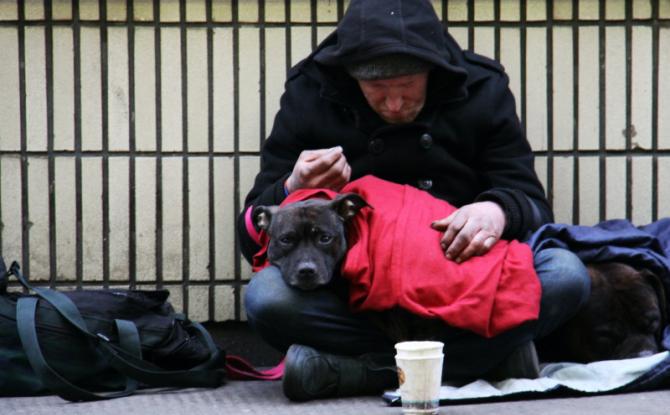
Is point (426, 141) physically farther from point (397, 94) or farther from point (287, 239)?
point (287, 239)

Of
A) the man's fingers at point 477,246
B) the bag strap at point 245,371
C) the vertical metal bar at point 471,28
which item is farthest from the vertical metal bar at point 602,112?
the bag strap at point 245,371

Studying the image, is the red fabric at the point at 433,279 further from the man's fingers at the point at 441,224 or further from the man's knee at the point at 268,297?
the man's knee at the point at 268,297

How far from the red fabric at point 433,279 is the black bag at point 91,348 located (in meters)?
0.66

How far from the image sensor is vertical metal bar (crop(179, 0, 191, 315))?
14.9 feet

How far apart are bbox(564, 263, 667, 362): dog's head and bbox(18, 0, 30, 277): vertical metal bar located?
1.98 m

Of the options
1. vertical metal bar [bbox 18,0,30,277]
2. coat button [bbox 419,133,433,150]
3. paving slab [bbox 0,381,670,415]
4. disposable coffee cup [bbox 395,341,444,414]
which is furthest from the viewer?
vertical metal bar [bbox 18,0,30,277]

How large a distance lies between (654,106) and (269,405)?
1.89 meters

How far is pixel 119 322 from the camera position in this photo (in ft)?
13.2

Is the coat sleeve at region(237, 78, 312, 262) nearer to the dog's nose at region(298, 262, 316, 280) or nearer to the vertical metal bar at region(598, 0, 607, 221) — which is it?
the dog's nose at region(298, 262, 316, 280)

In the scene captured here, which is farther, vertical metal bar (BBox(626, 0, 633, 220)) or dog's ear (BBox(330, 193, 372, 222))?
vertical metal bar (BBox(626, 0, 633, 220))

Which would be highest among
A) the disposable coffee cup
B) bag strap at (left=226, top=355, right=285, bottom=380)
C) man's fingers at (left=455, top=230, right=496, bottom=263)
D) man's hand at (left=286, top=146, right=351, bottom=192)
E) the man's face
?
the man's face

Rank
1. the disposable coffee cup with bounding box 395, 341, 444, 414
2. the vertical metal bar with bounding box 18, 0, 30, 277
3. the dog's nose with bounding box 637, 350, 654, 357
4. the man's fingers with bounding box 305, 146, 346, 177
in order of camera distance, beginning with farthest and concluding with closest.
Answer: the vertical metal bar with bounding box 18, 0, 30, 277 < the dog's nose with bounding box 637, 350, 654, 357 < the man's fingers with bounding box 305, 146, 346, 177 < the disposable coffee cup with bounding box 395, 341, 444, 414

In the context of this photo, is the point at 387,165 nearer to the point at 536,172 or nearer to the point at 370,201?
the point at 370,201

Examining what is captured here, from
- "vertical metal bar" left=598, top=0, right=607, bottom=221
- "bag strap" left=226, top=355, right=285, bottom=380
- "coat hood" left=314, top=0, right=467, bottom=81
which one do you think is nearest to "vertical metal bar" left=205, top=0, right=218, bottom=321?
"bag strap" left=226, top=355, right=285, bottom=380
